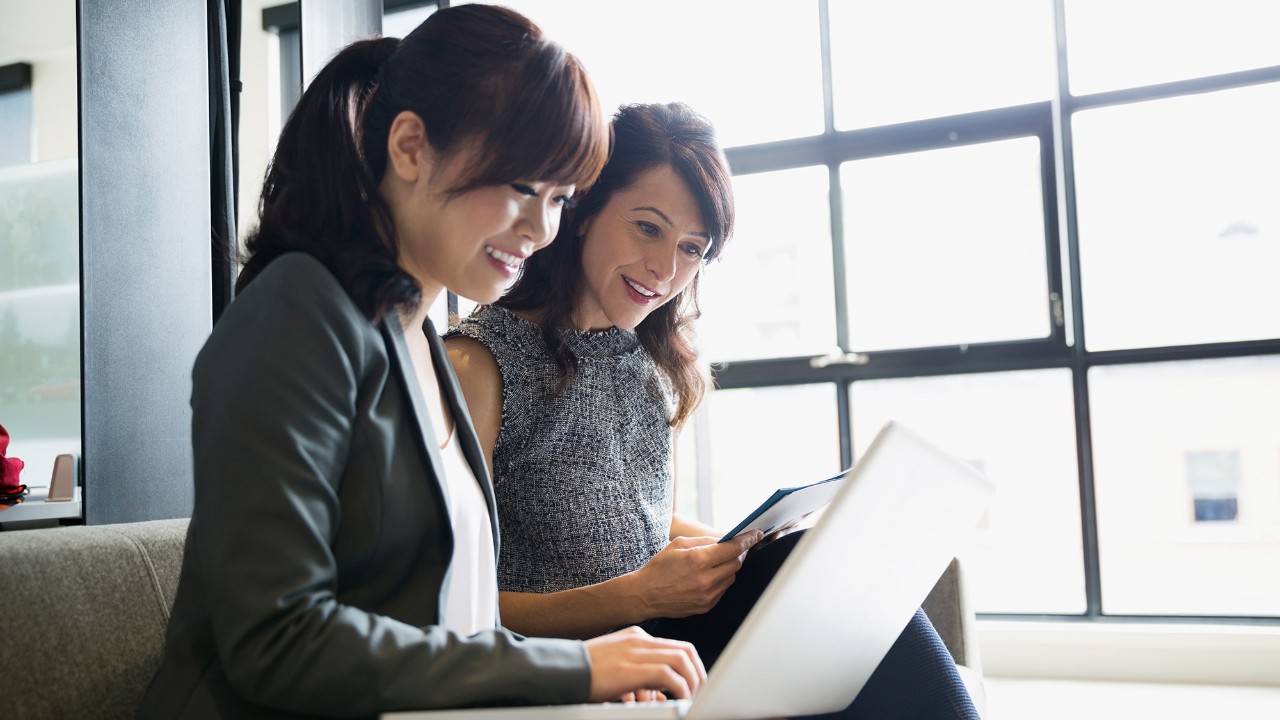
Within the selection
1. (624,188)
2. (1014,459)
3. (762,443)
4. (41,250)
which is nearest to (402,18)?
(41,250)

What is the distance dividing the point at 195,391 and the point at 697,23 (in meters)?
3.05

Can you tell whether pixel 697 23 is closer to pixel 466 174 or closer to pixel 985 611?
pixel 985 611

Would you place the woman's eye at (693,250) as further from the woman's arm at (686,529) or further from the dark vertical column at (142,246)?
the dark vertical column at (142,246)

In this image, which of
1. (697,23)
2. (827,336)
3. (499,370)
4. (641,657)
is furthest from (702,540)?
(697,23)

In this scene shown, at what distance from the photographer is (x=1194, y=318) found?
2939 mm

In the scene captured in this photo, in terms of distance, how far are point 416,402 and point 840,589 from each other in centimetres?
37

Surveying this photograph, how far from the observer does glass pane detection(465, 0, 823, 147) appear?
340 centimetres

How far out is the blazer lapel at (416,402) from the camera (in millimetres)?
824

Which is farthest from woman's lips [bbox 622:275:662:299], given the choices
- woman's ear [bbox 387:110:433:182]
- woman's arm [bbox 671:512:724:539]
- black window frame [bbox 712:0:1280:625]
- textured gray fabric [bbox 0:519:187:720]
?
black window frame [bbox 712:0:1280:625]

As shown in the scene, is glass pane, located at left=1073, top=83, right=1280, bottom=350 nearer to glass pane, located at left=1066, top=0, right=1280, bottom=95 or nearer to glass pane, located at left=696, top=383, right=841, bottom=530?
glass pane, located at left=1066, top=0, right=1280, bottom=95

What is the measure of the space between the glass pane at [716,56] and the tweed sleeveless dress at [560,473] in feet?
6.95

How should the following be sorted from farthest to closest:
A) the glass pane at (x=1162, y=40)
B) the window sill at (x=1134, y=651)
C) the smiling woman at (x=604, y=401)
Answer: the glass pane at (x=1162, y=40)
the window sill at (x=1134, y=651)
the smiling woman at (x=604, y=401)

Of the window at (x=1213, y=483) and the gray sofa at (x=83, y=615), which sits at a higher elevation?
the gray sofa at (x=83, y=615)

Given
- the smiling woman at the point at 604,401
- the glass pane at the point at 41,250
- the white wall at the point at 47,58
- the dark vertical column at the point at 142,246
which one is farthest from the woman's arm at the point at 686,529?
the white wall at the point at 47,58
